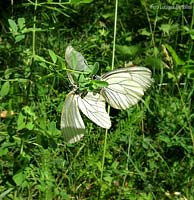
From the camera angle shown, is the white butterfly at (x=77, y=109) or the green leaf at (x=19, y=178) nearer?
the white butterfly at (x=77, y=109)

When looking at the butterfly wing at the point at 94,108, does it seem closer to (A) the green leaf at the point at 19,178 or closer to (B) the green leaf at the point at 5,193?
(A) the green leaf at the point at 19,178

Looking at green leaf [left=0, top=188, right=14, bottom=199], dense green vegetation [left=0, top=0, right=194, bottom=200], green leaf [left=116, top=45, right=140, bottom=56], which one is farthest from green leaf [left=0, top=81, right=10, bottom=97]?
green leaf [left=116, top=45, right=140, bottom=56]

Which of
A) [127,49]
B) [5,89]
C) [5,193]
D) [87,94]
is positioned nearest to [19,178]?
[5,193]

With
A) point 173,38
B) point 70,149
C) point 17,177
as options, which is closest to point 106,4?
point 173,38

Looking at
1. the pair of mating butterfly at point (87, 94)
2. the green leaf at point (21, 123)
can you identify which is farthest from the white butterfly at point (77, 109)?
the green leaf at point (21, 123)

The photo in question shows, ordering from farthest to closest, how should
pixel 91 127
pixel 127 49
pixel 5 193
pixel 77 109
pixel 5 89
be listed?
1. pixel 127 49
2. pixel 91 127
3. pixel 5 193
4. pixel 5 89
5. pixel 77 109

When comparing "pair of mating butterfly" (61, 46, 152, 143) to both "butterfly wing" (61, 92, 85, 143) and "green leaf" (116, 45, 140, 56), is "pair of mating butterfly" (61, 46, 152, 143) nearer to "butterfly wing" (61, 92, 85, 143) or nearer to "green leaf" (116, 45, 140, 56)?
"butterfly wing" (61, 92, 85, 143)

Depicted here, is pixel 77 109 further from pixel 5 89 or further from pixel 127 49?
pixel 127 49
